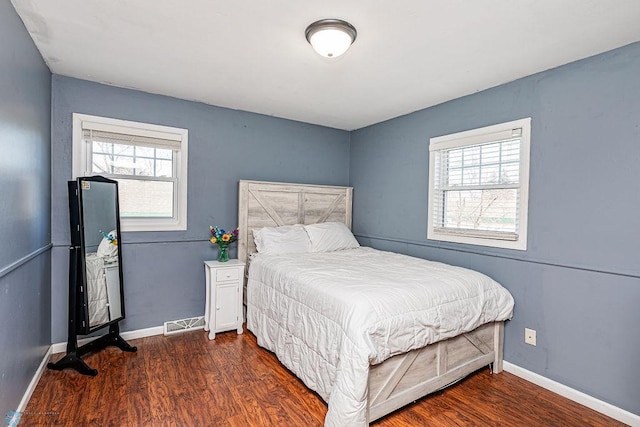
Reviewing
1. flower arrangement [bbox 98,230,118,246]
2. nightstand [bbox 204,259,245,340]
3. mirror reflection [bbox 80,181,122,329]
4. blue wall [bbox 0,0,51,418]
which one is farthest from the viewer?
nightstand [bbox 204,259,245,340]

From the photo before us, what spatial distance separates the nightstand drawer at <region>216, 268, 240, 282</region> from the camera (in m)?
3.24

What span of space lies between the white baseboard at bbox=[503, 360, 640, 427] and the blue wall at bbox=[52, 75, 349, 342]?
299 centimetres

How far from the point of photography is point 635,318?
6.82 feet

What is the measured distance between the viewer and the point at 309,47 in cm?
225

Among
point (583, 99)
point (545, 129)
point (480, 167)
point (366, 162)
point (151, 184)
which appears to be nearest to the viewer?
point (583, 99)

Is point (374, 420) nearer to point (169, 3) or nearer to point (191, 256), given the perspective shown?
point (191, 256)

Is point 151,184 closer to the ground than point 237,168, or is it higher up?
closer to the ground

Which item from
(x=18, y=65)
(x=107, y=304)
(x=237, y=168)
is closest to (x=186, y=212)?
(x=237, y=168)

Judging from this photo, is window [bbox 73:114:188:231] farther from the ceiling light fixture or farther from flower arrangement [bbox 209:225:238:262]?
the ceiling light fixture

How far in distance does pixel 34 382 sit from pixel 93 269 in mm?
842

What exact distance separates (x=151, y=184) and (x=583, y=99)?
12.4ft

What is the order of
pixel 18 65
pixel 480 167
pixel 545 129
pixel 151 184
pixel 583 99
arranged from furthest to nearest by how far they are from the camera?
pixel 151 184, pixel 480 167, pixel 545 129, pixel 583 99, pixel 18 65

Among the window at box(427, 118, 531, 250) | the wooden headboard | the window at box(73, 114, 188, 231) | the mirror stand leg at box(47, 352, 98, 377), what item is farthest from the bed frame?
the mirror stand leg at box(47, 352, 98, 377)

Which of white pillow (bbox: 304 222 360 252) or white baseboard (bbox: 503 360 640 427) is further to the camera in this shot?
white pillow (bbox: 304 222 360 252)
